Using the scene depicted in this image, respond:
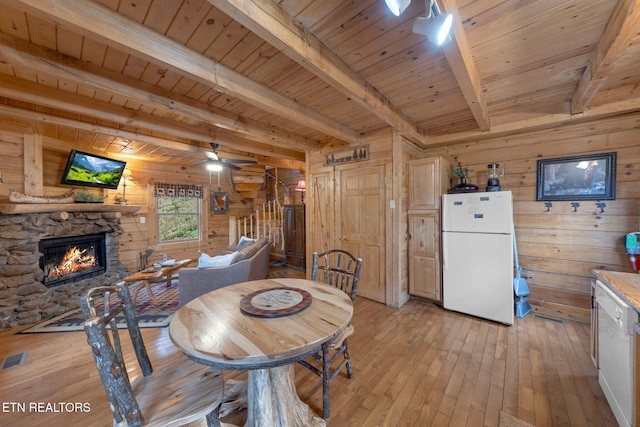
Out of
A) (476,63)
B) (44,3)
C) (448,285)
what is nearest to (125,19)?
(44,3)

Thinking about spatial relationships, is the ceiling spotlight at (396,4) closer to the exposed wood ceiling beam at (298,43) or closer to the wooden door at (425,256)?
the exposed wood ceiling beam at (298,43)

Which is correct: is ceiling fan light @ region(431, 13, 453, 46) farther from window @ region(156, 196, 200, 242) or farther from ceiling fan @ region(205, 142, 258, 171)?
window @ region(156, 196, 200, 242)

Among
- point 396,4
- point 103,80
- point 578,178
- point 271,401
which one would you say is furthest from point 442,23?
Answer: point 578,178

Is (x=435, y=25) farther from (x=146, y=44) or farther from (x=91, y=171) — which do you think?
(x=91, y=171)

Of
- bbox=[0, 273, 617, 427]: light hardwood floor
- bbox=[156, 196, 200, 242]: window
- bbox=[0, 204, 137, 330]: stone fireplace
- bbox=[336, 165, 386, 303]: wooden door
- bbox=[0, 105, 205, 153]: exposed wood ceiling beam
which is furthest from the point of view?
bbox=[156, 196, 200, 242]: window

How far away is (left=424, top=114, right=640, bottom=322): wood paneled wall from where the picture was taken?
257cm

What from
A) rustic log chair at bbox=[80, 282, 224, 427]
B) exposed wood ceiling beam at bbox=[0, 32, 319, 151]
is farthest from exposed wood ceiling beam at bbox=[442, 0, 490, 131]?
exposed wood ceiling beam at bbox=[0, 32, 319, 151]

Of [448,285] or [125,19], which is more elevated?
[125,19]

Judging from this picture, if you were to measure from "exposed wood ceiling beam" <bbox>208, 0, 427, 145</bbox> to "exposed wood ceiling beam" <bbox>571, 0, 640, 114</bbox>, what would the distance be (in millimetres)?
1483

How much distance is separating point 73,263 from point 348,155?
4549 millimetres

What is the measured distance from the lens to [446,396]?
173cm

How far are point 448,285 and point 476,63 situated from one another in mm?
2496

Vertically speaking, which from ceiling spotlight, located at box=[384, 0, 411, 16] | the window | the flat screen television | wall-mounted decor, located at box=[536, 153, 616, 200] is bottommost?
the window

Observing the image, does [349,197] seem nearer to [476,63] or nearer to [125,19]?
[476,63]
